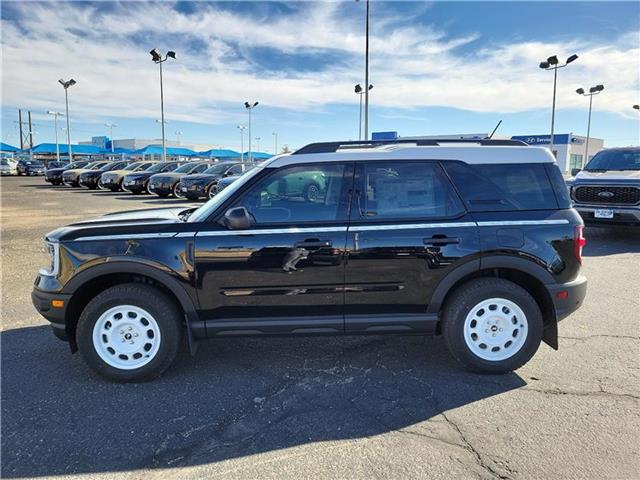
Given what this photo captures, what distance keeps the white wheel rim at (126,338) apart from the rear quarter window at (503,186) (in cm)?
275

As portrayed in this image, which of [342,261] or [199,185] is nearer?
[342,261]

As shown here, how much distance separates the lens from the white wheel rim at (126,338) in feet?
12.0

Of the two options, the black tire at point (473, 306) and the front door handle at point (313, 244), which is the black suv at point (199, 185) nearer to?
the front door handle at point (313, 244)

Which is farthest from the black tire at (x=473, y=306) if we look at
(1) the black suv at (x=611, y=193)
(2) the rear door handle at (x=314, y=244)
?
(1) the black suv at (x=611, y=193)

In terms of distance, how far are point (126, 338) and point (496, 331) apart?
9.90 feet

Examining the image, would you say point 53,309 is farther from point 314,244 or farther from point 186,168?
point 186,168

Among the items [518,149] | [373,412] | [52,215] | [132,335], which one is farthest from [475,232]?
[52,215]

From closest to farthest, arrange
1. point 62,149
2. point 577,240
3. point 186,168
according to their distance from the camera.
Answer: point 577,240
point 186,168
point 62,149

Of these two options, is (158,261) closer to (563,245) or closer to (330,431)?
(330,431)

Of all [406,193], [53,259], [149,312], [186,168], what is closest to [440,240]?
[406,193]

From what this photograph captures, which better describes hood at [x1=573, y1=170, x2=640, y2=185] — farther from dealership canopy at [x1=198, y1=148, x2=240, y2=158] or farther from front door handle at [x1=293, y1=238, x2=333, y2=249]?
dealership canopy at [x1=198, y1=148, x2=240, y2=158]

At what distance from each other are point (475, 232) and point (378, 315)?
3.38 feet

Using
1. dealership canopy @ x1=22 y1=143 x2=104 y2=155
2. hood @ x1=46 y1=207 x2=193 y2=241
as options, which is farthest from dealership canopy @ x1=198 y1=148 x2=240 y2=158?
hood @ x1=46 y1=207 x2=193 y2=241

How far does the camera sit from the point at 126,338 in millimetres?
3695
